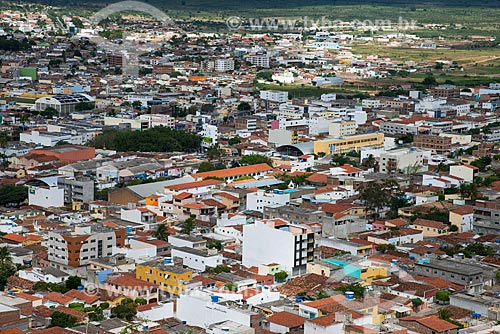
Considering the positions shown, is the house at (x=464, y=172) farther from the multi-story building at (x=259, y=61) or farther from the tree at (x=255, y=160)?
the multi-story building at (x=259, y=61)

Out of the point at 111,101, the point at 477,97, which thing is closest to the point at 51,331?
the point at 111,101

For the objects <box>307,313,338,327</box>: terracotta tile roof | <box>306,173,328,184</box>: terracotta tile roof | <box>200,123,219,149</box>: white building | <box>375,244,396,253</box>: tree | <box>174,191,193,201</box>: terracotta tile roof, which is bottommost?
<box>200,123,219,149</box>: white building

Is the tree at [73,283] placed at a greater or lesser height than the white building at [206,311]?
lesser

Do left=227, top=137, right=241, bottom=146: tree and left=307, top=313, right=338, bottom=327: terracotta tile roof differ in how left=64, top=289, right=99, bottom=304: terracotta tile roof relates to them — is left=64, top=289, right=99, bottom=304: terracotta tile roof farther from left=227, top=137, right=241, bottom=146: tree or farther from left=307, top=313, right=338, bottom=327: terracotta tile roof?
left=227, top=137, right=241, bottom=146: tree

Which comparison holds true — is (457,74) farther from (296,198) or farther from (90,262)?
(90,262)

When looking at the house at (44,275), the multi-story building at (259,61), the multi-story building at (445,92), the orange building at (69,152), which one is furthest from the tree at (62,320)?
the multi-story building at (259,61)

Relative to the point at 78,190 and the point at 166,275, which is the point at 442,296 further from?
the point at 78,190

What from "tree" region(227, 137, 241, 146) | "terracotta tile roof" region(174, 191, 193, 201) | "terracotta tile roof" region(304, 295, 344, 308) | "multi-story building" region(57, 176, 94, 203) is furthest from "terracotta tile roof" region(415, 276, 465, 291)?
"tree" region(227, 137, 241, 146)
